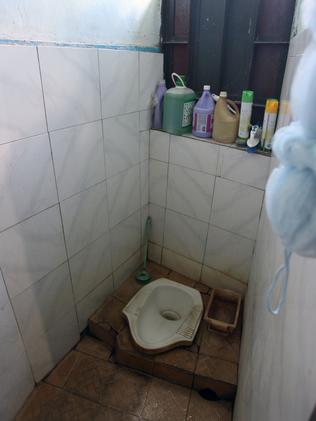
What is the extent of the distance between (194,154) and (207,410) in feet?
4.00

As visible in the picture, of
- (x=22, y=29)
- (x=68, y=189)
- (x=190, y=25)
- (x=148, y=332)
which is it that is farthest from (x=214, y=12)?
(x=148, y=332)

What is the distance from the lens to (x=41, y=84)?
3.07 ft

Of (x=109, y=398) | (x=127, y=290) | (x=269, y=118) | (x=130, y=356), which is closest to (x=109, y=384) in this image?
(x=109, y=398)

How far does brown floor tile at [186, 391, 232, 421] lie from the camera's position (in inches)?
49.8

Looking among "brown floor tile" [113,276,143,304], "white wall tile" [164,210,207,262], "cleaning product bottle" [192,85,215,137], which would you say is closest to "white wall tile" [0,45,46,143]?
"cleaning product bottle" [192,85,215,137]

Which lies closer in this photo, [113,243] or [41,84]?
[41,84]

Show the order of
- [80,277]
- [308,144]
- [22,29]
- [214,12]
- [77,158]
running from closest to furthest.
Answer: [308,144] < [22,29] < [77,158] < [214,12] < [80,277]

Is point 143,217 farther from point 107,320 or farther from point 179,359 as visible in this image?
point 179,359

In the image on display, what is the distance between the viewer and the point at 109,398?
1.32 m

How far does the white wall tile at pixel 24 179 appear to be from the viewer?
0.92 meters

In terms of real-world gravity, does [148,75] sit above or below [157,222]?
above

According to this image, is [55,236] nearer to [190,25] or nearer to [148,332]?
[148,332]

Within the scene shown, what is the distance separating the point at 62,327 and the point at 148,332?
434mm

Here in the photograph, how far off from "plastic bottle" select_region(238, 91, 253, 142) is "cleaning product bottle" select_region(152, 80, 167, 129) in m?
0.43
